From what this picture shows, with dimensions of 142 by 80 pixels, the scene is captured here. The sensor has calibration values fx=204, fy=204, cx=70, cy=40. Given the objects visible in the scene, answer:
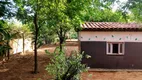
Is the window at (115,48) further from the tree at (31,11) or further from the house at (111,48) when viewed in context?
the tree at (31,11)

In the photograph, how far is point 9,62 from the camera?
16922 mm

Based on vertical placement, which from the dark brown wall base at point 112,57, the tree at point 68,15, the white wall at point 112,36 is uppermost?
the tree at point 68,15

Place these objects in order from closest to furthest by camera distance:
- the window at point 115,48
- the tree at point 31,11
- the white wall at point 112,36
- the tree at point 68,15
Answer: the tree at point 31,11 < the tree at point 68,15 < the white wall at point 112,36 < the window at point 115,48

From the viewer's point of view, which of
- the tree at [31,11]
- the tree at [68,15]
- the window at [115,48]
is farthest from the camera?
the window at [115,48]

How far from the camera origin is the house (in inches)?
570

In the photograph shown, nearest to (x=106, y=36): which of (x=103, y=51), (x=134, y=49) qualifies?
(x=103, y=51)

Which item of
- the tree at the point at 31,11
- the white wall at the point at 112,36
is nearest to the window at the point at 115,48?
the white wall at the point at 112,36

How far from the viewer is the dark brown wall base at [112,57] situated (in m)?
14.5

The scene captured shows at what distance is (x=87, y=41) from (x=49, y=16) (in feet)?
11.4

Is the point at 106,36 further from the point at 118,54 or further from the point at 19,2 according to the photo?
the point at 19,2

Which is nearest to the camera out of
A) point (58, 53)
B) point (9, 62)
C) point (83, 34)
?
point (58, 53)

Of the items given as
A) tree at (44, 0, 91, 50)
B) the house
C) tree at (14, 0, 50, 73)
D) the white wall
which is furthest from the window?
tree at (14, 0, 50, 73)

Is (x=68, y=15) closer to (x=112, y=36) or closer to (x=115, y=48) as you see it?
(x=112, y=36)

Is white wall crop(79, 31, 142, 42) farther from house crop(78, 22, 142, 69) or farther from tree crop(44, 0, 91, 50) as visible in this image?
tree crop(44, 0, 91, 50)
